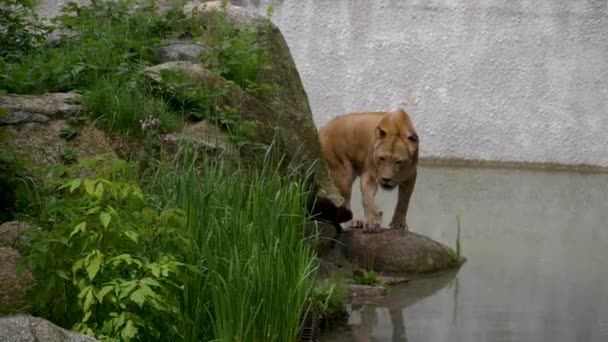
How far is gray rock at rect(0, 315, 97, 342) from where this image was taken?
14.4ft

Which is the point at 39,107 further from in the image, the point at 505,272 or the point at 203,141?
the point at 505,272

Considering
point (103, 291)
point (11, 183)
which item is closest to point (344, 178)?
point (11, 183)

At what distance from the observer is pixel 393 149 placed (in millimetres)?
10133

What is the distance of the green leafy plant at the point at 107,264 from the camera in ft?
17.0

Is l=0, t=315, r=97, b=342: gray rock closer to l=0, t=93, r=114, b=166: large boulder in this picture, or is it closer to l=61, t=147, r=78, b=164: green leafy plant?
l=0, t=93, r=114, b=166: large boulder

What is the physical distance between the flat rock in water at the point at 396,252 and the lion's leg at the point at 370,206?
5.2 inches

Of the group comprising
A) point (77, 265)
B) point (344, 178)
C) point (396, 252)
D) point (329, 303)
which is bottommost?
point (396, 252)

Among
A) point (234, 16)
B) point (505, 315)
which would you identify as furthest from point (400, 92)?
point (505, 315)

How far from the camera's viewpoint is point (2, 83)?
763cm

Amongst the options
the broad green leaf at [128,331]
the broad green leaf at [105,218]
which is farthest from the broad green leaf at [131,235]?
the broad green leaf at [128,331]

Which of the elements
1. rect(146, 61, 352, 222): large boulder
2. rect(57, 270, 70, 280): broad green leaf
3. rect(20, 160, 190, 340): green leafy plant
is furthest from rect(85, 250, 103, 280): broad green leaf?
rect(146, 61, 352, 222): large boulder

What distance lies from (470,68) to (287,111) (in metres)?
10.1

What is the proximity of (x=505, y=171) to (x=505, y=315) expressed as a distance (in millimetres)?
10160

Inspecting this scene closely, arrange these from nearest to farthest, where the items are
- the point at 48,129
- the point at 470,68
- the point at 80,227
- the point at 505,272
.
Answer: the point at 80,227 → the point at 48,129 → the point at 505,272 → the point at 470,68
